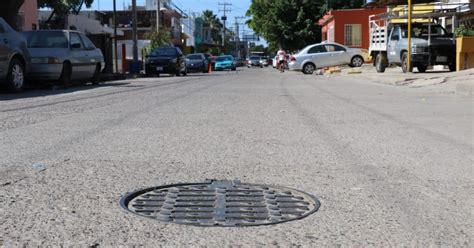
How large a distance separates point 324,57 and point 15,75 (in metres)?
19.8

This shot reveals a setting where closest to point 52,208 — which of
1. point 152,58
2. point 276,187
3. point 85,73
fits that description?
point 276,187

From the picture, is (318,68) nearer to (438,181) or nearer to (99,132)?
(99,132)

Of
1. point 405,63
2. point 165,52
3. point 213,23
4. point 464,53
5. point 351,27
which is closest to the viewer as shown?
point 464,53

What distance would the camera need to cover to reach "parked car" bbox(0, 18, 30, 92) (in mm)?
13375

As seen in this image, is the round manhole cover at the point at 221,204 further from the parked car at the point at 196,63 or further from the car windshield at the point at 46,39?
the parked car at the point at 196,63

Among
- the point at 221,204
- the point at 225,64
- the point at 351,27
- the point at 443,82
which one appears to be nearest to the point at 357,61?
the point at 351,27

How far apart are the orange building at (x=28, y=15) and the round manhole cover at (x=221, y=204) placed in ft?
88.8

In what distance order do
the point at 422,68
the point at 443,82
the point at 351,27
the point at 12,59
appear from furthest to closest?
the point at 351,27, the point at 422,68, the point at 443,82, the point at 12,59

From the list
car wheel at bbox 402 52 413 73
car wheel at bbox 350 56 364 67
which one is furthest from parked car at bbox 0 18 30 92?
car wheel at bbox 350 56 364 67

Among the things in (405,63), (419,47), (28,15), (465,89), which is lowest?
(465,89)

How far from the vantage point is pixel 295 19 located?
5400 cm

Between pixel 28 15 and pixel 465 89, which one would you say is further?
pixel 28 15

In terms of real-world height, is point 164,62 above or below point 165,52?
below

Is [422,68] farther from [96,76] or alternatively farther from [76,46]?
[76,46]
